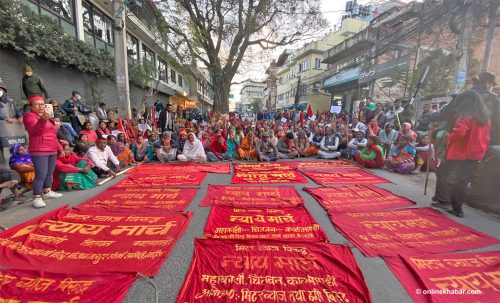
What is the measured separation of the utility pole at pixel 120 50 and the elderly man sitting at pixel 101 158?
2.24 m

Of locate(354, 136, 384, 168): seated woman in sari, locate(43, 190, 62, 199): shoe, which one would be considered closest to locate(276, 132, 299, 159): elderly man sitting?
locate(354, 136, 384, 168): seated woman in sari

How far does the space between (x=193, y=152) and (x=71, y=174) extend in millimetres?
3167

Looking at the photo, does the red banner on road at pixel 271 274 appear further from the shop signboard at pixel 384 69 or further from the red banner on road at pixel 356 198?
the shop signboard at pixel 384 69

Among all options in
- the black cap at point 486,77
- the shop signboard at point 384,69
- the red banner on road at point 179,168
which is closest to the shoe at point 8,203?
the red banner on road at point 179,168

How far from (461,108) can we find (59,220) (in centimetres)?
568

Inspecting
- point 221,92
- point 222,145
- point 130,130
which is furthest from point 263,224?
point 221,92

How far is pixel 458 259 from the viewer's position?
2350 millimetres

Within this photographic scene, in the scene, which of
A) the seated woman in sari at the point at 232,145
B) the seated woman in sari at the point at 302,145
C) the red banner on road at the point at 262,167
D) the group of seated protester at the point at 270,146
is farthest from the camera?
the seated woman in sari at the point at 302,145

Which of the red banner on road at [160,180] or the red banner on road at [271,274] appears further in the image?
the red banner on road at [160,180]

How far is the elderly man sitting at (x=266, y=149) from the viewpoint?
7.52 m

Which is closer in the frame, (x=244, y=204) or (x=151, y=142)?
(x=244, y=204)

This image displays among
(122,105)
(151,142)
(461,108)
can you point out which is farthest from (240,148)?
(461,108)

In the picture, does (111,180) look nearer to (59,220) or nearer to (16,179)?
(16,179)

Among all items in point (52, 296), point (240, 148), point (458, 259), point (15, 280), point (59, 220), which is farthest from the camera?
point (240, 148)
